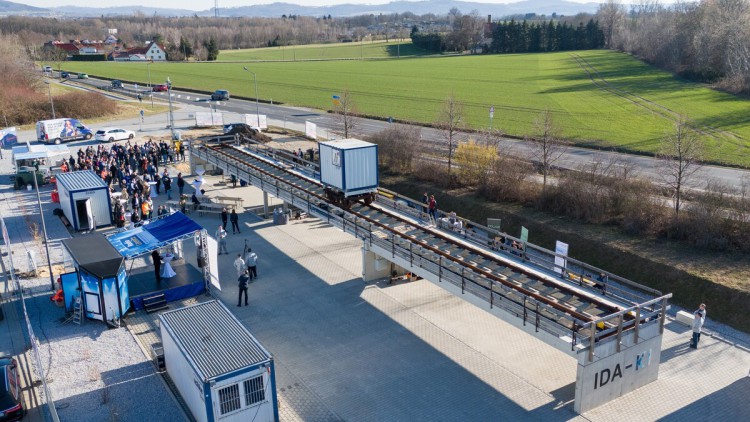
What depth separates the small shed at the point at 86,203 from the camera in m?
26.5

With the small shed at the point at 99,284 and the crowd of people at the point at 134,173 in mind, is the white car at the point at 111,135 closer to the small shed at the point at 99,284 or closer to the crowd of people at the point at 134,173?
the crowd of people at the point at 134,173

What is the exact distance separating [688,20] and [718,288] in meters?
82.5

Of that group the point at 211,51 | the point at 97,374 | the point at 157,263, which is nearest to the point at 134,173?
the point at 157,263

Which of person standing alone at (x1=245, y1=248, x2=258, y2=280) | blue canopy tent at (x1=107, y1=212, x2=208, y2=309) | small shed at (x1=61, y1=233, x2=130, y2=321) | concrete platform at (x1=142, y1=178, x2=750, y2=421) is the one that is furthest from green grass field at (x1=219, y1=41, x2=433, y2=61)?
small shed at (x1=61, y1=233, x2=130, y2=321)

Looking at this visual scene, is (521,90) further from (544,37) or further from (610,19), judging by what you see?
(610,19)

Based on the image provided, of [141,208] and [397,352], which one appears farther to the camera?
[141,208]

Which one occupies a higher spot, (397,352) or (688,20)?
(688,20)

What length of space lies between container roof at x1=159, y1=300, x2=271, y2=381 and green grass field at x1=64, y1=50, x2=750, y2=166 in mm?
33801

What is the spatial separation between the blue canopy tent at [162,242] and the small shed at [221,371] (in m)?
5.23

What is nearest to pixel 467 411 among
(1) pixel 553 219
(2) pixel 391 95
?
(1) pixel 553 219

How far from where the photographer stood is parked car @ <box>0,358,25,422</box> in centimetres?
1288

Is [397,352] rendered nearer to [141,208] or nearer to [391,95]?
[141,208]

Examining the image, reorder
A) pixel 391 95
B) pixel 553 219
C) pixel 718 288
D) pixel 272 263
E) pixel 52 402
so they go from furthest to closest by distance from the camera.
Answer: pixel 391 95 → pixel 553 219 → pixel 272 263 → pixel 718 288 → pixel 52 402

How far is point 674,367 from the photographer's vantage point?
15781mm
